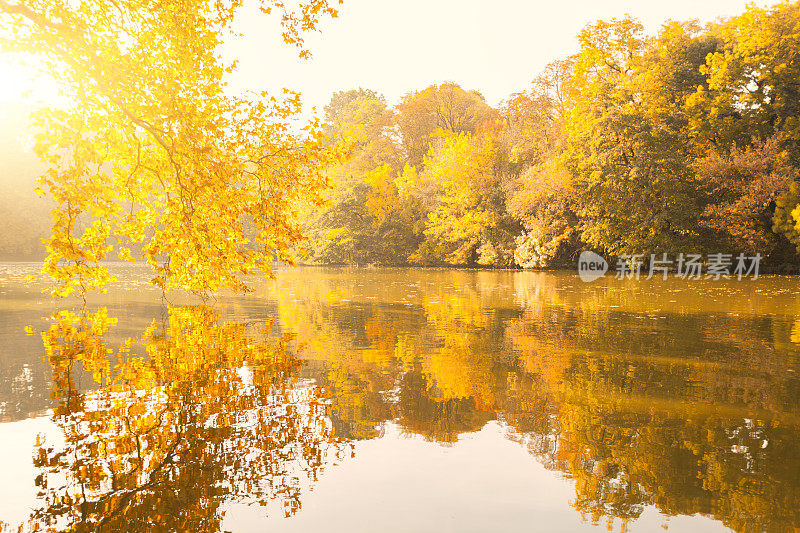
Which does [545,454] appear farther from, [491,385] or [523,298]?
[523,298]

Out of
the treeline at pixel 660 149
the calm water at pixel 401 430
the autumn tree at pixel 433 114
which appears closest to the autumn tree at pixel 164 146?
the calm water at pixel 401 430

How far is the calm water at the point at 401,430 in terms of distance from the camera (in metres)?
3.84

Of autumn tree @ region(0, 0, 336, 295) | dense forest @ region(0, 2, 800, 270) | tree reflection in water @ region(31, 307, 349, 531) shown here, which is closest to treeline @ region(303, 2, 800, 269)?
dense forest @ region(0, 2, 800, 270)

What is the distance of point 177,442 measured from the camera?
4.99 metres

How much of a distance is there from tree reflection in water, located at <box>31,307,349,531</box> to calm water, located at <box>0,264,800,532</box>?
2 centimetres

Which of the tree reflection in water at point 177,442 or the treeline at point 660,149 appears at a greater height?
the treeline at point 660,149

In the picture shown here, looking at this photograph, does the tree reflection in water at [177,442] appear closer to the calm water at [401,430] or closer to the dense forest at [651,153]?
the calm water at [401,430]

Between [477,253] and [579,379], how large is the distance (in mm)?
43022

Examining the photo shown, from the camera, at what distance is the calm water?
12.6 feet

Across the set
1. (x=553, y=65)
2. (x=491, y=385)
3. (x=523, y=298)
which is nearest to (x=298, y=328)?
(x=491, y=385)

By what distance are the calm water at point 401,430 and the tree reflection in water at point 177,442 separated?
0.02m

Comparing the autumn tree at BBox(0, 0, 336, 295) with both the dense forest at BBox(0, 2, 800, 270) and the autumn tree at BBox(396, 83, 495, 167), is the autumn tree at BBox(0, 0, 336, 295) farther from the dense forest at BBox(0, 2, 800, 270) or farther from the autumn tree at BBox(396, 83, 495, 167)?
the autumn tree at BBox(396, 83, 495, 167)

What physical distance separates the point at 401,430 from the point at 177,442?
183 centimetres

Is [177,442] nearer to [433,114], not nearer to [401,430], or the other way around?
[401,430]
